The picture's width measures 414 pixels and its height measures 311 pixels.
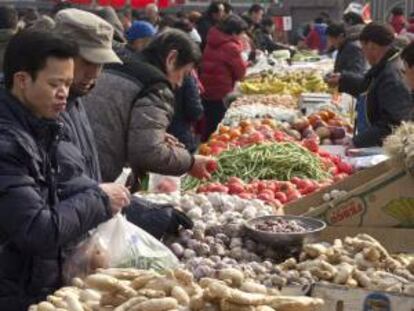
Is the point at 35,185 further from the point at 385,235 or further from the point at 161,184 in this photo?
the point at 161,184

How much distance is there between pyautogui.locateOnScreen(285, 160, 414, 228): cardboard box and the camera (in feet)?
13.9

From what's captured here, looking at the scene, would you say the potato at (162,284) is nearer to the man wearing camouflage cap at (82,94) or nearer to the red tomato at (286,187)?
the man wearing camouflage cap at (82,94)

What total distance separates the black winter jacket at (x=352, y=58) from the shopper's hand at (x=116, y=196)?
7013mm

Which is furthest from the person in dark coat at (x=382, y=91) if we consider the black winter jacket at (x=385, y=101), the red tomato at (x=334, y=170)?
the red tomato at (x=334, y=170)

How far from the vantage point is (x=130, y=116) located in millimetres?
4227

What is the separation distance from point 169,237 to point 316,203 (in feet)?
3.14

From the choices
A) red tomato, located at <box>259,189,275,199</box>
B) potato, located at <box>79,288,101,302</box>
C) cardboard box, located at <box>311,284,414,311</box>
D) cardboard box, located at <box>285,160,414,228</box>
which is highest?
potato, located at <box>79,288,101,302</box>

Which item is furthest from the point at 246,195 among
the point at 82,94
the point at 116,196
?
the point at 116,196

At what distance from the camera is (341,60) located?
1012 centimetres

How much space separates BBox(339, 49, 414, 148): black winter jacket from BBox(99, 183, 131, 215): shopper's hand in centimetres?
357

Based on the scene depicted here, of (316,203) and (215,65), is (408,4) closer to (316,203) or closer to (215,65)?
(215,65)

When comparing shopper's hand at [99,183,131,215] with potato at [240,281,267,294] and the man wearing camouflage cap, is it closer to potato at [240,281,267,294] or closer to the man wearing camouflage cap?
the man wearing camouflage cap

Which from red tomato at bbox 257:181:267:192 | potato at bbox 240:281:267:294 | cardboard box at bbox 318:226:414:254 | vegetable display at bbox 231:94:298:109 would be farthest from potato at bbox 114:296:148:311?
vegetable display at bbox 231:94:298:109

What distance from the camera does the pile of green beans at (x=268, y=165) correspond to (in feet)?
19.3
